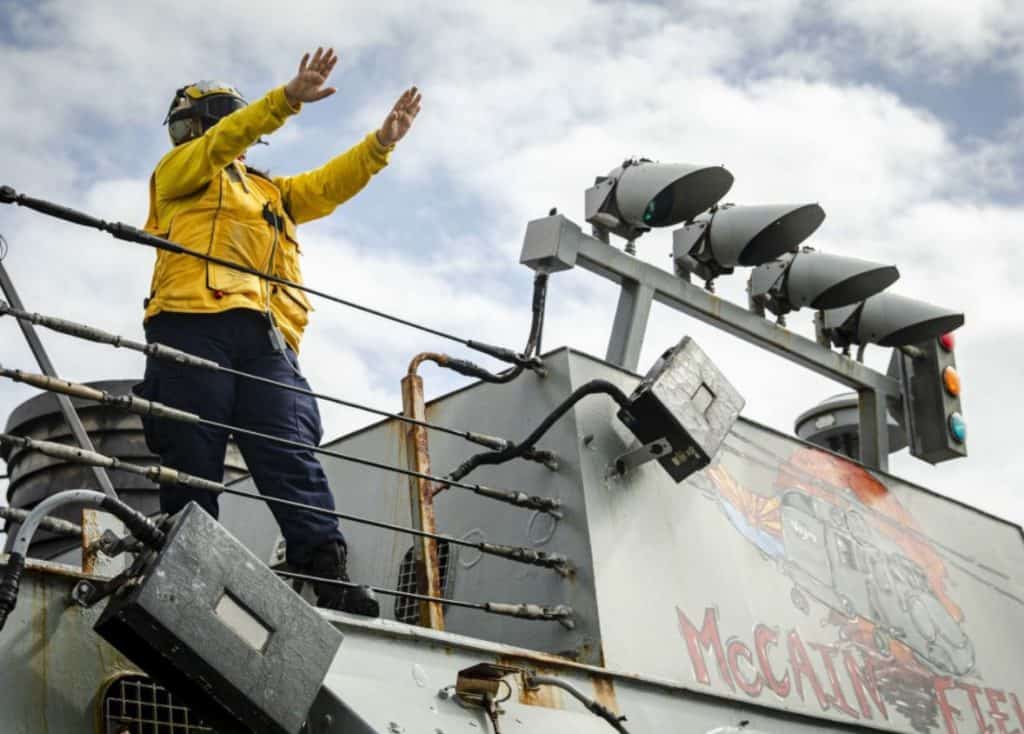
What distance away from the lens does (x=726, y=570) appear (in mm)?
5410

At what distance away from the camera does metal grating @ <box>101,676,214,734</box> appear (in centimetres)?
342

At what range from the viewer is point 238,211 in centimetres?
503

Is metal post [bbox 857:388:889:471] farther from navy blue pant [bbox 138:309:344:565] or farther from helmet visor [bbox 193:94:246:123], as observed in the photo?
helmet visor [bbox 193:94:246:123]

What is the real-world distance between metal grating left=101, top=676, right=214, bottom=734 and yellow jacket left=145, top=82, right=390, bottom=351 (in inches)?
60.9

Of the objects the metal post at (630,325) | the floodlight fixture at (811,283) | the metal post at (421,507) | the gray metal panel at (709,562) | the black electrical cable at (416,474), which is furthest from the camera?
the floodlight fixture at (811,283)

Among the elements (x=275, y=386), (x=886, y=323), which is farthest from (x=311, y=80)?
(x=886, y=323)

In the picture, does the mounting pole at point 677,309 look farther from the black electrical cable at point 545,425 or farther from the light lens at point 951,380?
the black electrical cable at point 545,425

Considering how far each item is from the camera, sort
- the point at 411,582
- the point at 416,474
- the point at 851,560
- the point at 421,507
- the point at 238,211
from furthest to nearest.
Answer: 1. the point at 851,560
2. the point at 411,582
3. the point at 238,211
4. the point at 421,507
5. the point at 416,474

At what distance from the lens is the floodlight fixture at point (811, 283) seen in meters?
7.06

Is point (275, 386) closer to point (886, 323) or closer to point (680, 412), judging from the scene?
point (680, 412)

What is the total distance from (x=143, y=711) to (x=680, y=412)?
2.31 meters

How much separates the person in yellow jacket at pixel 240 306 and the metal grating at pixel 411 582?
2.69ft

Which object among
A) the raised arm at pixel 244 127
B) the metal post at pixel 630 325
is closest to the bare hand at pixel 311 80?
the raised arm at pixel 244 127

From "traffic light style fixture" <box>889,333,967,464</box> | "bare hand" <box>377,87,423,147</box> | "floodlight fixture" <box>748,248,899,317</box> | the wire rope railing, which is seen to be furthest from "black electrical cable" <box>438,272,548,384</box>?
"traffic light style fixture" <box>889,333,967,464</box>
